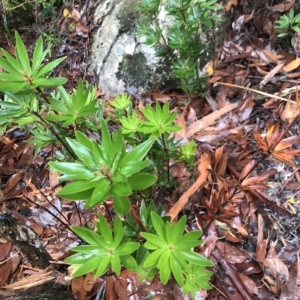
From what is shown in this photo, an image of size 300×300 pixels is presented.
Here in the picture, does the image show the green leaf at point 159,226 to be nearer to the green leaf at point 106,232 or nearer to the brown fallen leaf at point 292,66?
the green leaf at point 106,232

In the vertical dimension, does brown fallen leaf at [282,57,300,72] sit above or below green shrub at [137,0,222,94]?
below

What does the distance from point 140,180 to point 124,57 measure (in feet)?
6.15

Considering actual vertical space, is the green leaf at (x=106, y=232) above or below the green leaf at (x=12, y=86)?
below

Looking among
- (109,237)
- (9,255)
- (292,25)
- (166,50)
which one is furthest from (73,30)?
(109,237)

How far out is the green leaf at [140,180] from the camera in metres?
1.07

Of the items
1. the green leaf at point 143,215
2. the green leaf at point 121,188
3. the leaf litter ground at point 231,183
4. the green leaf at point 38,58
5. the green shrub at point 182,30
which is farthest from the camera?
the green shrub at point 182,30

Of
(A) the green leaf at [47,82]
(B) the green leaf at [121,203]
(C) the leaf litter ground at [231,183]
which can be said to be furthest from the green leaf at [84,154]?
(C) the leaf litter ground at [231,183]

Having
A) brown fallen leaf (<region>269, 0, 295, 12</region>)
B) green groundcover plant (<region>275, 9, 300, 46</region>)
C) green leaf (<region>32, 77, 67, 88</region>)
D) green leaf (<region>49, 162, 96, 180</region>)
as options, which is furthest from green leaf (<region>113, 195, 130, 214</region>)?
brown fallen leaf (<region>269, 0, 295, 12</region>)

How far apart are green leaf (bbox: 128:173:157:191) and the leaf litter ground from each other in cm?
51

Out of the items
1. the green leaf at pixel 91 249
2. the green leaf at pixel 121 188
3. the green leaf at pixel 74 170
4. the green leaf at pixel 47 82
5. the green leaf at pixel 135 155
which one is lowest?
the green leaf at pixel 91 249

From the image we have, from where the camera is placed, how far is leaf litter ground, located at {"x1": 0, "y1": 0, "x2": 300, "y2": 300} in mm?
1779

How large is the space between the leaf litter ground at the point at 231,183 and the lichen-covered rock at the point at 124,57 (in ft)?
0.40

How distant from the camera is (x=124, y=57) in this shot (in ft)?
9.09

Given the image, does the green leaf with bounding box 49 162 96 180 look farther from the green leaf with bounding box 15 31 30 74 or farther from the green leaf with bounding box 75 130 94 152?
the green leaf with bounding box 15 31 30 74
